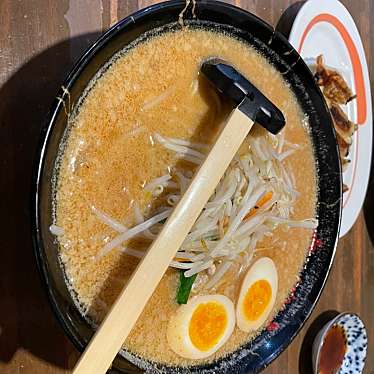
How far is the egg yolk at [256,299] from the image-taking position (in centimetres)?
123

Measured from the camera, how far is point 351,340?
1.79 metres

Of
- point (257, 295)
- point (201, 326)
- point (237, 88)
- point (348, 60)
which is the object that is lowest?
point (201, 326)

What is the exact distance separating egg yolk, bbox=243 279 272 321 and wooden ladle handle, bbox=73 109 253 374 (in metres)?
0.29

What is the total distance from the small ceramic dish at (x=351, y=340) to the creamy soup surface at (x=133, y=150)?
1.92 feet

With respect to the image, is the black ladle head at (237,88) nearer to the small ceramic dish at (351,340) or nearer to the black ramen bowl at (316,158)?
the black ramen bowl at (316,158)

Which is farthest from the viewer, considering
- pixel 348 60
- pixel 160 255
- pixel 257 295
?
pixel 348 60

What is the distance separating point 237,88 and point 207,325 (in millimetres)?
447

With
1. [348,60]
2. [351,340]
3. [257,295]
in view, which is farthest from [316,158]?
[351,340]

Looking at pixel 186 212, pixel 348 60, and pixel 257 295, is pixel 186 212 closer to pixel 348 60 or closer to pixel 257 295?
pixel 257 295

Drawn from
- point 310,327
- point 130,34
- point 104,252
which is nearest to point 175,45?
point 130,34

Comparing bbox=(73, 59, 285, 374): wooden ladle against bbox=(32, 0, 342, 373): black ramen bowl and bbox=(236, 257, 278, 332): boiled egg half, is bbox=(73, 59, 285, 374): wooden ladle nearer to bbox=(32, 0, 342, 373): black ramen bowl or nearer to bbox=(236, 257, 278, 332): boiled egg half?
bbox=(32, 0, 342, 373): black ramen bowl

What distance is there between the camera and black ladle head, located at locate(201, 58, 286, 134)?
3.60ft

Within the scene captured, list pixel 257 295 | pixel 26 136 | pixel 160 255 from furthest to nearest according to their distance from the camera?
pixel 257 295 → pixel 26 136 → pixel 160 255

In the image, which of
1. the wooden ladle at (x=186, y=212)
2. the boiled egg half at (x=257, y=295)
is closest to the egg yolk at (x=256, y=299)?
the boiled egg half at (x=257, y=295)
